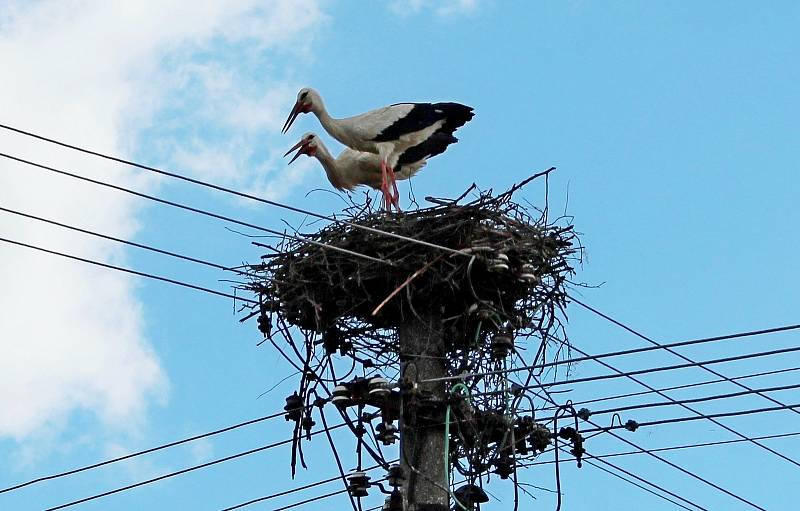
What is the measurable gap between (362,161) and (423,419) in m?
4.61

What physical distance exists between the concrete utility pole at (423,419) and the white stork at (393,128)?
11.7ft

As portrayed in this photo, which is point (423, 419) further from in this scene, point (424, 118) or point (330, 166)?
point (330, 166)

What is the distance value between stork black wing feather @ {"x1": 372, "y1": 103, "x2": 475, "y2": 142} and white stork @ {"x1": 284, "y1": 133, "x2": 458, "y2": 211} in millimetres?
204

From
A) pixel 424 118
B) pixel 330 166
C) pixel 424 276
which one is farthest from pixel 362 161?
pixel 424 276

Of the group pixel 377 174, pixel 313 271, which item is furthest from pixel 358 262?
pixel 377 174

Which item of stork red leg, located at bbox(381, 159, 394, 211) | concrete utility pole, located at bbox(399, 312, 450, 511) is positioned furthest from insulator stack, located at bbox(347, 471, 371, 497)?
stork red leg, located at bbox(381, 159, 394, 211)

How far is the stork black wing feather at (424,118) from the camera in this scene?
11.9 meters

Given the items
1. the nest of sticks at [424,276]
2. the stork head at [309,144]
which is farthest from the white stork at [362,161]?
the nest of sticks at [424,276]

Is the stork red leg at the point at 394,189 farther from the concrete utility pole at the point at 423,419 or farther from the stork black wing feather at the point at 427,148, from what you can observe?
the concrete utility pole at the point at 423,419

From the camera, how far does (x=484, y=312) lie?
8453 millimetres

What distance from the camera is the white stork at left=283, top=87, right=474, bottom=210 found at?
11.9 metres

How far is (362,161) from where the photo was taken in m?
12.4

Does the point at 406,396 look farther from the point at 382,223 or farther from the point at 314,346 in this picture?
the point at 382,223

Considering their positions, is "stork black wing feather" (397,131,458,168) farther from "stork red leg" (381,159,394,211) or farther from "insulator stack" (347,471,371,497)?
"insulator stack" (347,471,371,497)
